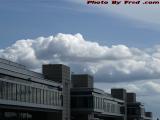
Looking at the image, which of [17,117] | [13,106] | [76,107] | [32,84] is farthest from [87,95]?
[13,106]

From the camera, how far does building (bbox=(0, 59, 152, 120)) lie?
9638cm

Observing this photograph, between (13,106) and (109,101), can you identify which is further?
(109,101)

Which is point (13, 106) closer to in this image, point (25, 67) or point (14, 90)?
point (14, 90)

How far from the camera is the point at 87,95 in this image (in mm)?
146000

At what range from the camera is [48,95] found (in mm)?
117750

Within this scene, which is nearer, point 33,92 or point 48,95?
point 33,92

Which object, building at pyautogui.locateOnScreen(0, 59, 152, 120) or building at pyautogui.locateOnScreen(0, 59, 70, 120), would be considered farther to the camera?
building at pyautogui.locateOnScreen(0, 59, 152, 120)

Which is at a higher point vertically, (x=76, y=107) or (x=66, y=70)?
(x=66, y=70)

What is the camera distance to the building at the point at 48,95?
316 ft

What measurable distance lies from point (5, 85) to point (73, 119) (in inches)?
2343

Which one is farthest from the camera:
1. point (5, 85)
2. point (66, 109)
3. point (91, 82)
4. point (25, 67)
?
point (91, 82)

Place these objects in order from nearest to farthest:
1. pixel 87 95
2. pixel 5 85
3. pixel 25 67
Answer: pixel 5 85
pixel 25 67
pixel 87 95

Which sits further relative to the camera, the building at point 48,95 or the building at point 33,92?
the building at point 48,95

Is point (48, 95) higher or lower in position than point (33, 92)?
higher
